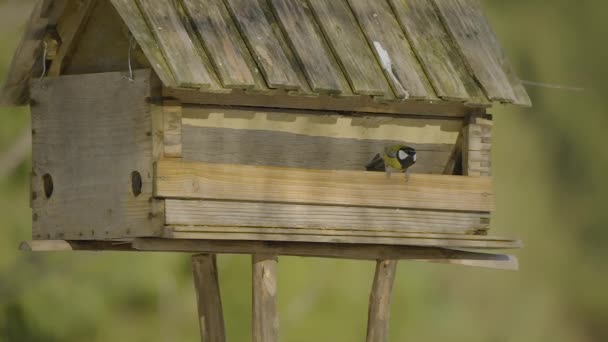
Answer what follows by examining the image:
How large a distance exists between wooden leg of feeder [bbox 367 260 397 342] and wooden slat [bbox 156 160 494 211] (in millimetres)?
983

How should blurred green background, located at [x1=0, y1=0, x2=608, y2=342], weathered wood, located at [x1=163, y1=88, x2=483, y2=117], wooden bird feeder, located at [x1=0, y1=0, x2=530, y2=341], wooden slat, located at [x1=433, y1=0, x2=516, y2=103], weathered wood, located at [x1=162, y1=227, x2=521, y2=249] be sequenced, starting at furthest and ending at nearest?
blurred green background, located at [x1=0, y1=0, x2=608, y2=342], wooden slat, located at [x1=433, y1=0, x2=516, y2=103], weathered wood, located at [x1=163, y1=88, x2=483, y2=117], wooden bird feeder, located at [x1=0, y1=0, x2=530, y2=341], weathered wood, located at [x1=162, y1=227, x2=521, y2=249]

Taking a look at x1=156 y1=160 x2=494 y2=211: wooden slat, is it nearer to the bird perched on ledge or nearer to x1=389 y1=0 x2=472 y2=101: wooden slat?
the bird perched on ledge

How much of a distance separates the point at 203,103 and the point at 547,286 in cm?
839

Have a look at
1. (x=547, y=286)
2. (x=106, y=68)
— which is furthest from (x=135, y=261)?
(x=106, y=68)

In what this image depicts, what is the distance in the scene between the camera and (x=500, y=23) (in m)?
15.7

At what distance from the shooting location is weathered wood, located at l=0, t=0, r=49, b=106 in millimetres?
8391

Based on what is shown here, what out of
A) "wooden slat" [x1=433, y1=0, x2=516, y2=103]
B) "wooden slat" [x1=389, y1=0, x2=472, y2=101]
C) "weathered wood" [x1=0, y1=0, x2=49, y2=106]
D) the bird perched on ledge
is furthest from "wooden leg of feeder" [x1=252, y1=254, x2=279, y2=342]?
"weathered wood" [x1=0, y1=0, x2=49, y2=106]

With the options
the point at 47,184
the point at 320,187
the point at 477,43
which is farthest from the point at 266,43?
the point at 47,184

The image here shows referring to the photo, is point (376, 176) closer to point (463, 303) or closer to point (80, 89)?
point (80, 89)

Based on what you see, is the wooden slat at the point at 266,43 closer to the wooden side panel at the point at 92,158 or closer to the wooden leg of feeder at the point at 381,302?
the wooden side panel at the point at 92,158

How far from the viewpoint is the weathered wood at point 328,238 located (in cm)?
750

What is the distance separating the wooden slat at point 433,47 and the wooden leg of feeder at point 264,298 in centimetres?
126

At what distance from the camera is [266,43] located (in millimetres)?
7871

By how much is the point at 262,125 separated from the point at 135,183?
712 mm
